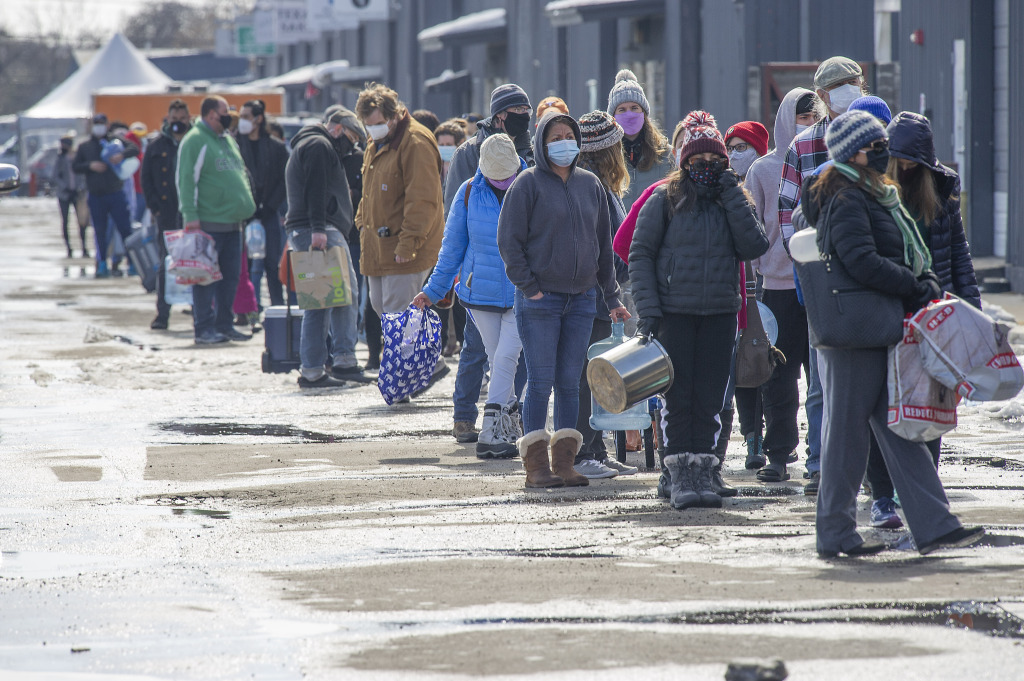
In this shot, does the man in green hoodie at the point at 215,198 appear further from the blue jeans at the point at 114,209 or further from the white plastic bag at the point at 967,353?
the white plastic bag at the point at 967,353

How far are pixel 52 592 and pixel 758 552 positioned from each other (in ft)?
9.04

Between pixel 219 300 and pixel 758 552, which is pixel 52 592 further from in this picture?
pixel 219 300

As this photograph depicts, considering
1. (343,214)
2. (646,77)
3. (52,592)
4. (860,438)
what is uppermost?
(646,77)

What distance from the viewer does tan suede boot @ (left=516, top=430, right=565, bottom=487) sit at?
24.8 feet

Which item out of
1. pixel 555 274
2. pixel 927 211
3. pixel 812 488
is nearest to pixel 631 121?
pixel 555 274

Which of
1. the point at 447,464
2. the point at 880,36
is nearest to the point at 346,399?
the point at 447,464

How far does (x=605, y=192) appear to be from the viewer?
7.92 meters

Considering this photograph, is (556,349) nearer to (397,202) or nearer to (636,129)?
(636,129)

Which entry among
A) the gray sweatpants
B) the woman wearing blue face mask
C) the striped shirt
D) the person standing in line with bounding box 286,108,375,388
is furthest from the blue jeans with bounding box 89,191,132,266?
the gray sweatpants

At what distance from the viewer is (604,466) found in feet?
26.3

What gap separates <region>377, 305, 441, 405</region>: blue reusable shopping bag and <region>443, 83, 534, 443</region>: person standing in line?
0.36m

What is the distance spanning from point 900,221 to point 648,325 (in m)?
1.36

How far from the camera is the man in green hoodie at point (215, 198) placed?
13.6 m

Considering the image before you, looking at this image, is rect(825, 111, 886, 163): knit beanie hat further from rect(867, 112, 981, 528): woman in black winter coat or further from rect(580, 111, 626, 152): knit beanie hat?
rect(580, 111, 626, 152): knit beanie hat
